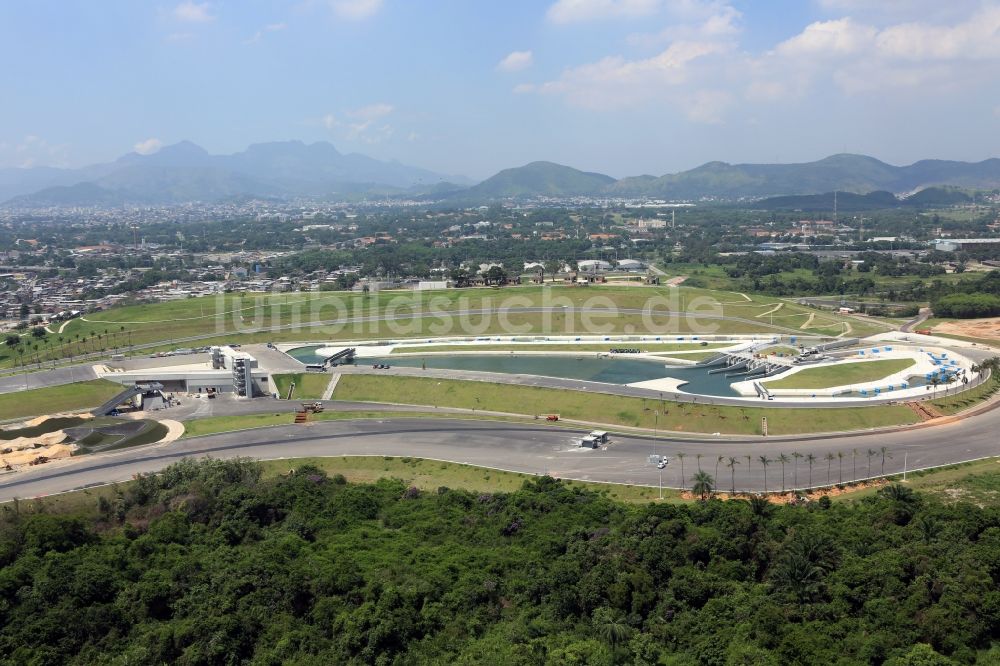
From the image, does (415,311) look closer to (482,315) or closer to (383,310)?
(383,310)

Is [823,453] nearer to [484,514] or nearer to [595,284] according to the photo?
[484,514]

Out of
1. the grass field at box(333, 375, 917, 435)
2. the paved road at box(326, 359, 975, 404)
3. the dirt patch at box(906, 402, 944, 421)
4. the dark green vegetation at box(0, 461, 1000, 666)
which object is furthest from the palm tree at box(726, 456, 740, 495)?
the dirt patch at box(906, 402, 944, 421)

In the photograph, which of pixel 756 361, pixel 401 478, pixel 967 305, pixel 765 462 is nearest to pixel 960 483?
pixel 765 462

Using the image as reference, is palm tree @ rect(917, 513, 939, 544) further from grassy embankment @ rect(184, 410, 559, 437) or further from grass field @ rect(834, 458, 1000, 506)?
grassy embankment @ rect(184, 410, 559, 437)

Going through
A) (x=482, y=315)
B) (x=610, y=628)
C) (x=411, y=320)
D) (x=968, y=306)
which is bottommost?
(x=411, y=320)

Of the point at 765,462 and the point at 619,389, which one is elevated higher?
the point at 765,462
